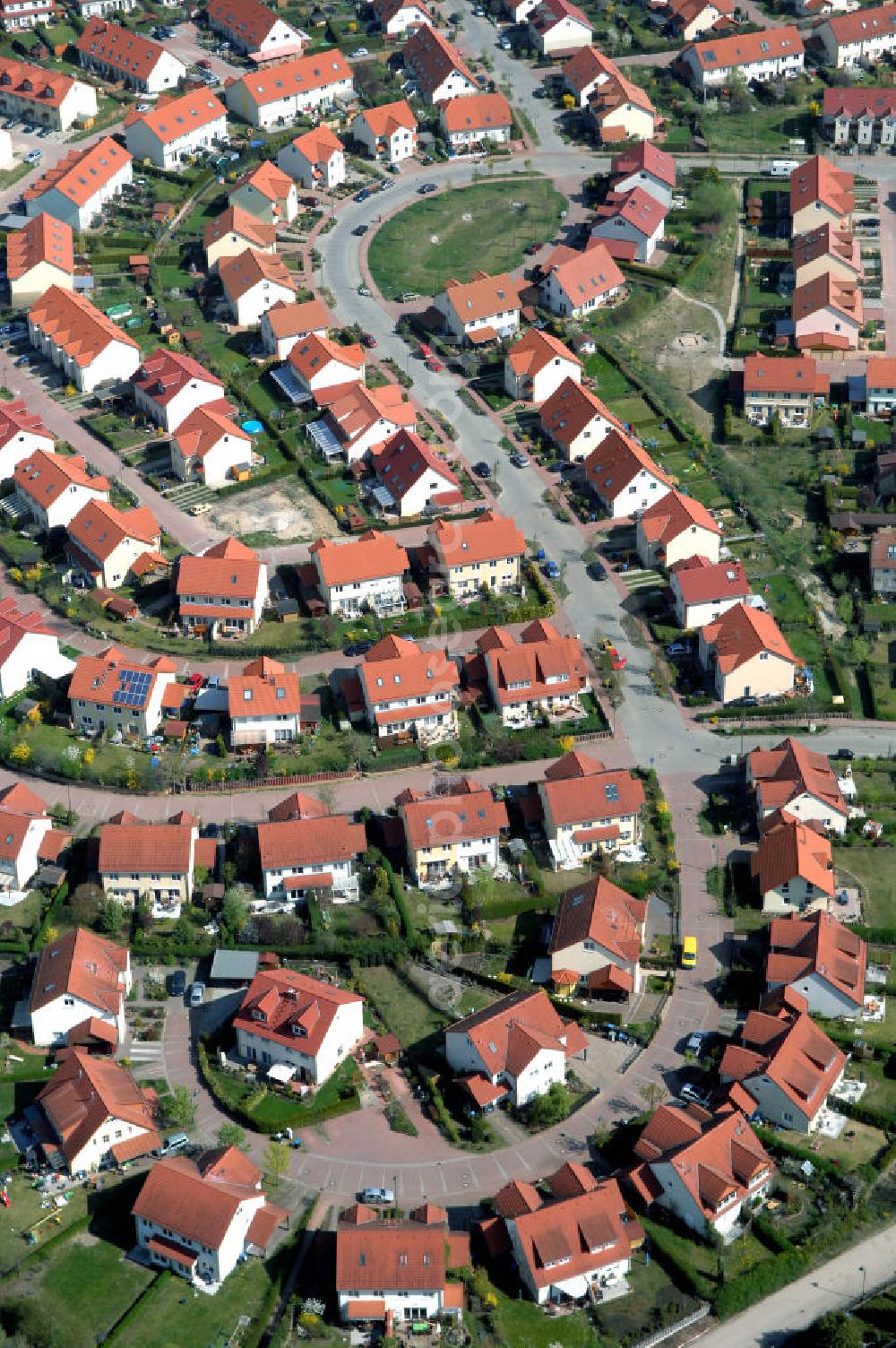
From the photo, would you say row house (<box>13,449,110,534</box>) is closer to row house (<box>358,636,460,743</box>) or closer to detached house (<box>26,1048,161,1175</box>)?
row house (<box>358,636,460,743</box>)

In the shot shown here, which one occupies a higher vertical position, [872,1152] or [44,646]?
[44,646]

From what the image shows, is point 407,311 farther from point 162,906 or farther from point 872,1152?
point 872,1152

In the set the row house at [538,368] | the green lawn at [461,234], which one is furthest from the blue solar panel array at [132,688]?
the green lawn at [461,234]

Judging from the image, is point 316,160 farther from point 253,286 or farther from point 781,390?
point 781,390

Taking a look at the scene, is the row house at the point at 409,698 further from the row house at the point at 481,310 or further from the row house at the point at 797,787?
the row house at the point at 481,310

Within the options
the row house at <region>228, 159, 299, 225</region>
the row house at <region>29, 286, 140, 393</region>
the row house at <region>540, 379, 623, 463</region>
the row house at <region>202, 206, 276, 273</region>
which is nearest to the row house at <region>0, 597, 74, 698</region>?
the row house at <region>29, 286, 140, 393</region>

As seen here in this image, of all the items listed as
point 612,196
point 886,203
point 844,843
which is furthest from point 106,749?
point 886,203
